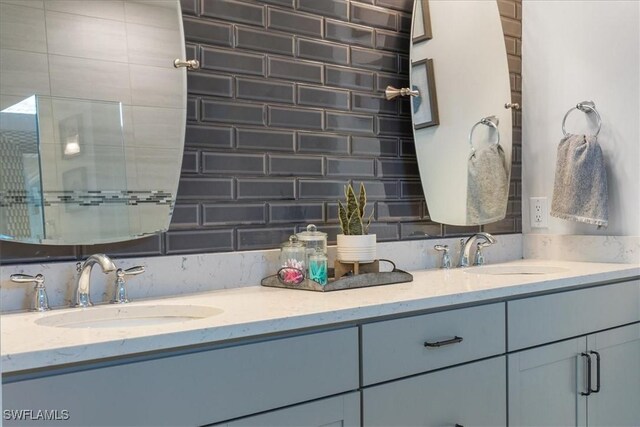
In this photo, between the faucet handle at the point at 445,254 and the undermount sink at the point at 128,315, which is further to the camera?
the faucet handle at the point at 445,254

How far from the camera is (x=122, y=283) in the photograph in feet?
4.93

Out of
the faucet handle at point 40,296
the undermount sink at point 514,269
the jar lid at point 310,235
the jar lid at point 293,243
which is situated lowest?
the undermount sink at point 514,269

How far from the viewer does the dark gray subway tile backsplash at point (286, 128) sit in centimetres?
168

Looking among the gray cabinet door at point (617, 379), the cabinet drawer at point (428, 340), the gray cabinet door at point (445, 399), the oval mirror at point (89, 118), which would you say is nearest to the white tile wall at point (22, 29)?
the oval mirror at point (89, 118)

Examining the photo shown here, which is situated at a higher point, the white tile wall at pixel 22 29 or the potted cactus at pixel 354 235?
the white tile wall at pixel 22 29

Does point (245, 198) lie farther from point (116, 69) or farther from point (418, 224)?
point (418, 224)

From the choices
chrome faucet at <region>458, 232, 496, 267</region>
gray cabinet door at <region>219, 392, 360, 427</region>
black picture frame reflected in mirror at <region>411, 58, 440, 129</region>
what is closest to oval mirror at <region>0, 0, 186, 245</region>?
gray cabinet door at <region>219, 392, 360, 427</region>

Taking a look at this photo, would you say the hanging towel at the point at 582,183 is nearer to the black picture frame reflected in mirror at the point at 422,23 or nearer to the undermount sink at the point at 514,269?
the undermount sink at the point at 514,269

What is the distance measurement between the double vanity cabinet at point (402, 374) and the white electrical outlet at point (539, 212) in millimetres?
480

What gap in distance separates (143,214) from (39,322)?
40 centimetres

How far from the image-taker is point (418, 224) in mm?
2191

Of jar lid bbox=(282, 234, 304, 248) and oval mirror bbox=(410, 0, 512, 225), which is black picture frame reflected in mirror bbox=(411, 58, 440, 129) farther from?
jar lid bbox=(282, 234, 304, 248)

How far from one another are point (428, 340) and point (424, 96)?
1006mm

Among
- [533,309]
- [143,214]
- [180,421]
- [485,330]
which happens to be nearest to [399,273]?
[485,330]
